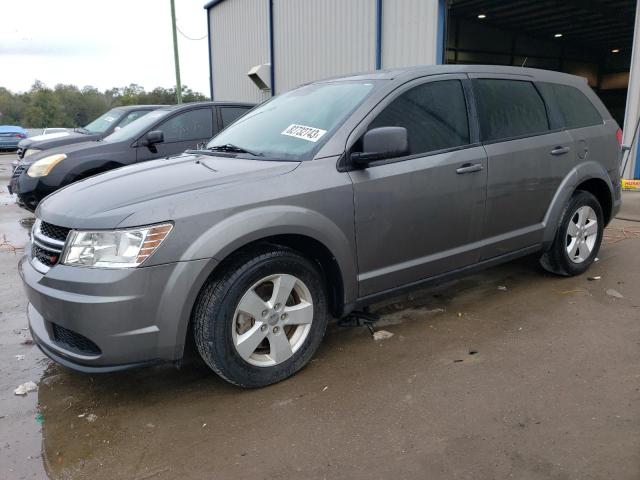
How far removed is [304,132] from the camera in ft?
10.9

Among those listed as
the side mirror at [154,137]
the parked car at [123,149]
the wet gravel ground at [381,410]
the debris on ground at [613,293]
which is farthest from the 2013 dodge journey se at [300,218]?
the parked car at [123,149]

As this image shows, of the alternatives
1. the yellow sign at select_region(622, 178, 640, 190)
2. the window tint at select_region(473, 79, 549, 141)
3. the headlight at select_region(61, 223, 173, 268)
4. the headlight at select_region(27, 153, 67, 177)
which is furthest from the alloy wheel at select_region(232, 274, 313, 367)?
the yellow sign at select_region(622, 178, 640, 190)

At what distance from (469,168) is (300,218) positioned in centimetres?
138

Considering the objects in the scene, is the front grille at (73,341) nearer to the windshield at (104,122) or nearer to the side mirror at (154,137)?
the side mirror at (154,137)

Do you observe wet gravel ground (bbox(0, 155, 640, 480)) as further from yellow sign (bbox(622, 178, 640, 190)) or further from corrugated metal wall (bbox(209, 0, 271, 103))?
corrugated metal wall (bbox(209, 0, 271, 103))

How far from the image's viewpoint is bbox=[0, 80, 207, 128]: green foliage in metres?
63.6

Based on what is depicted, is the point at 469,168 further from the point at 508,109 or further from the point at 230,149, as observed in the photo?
the point at 230,149

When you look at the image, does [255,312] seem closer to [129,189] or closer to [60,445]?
[129,189]

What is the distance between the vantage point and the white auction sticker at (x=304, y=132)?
3218mm

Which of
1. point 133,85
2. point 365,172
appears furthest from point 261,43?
point 133,85

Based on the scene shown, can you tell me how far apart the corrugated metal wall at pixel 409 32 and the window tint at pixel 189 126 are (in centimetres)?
529

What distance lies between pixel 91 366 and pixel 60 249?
24.3 inches

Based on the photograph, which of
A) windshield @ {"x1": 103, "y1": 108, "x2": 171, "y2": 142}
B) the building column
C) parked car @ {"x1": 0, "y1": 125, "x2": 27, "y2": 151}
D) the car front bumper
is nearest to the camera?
the car front bumper

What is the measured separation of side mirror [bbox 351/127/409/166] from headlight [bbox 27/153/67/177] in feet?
17.2
